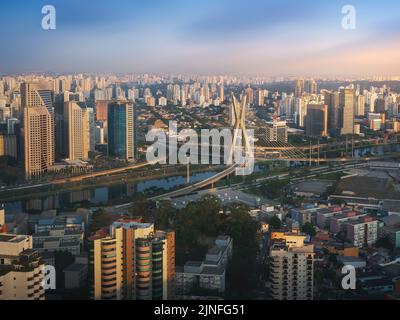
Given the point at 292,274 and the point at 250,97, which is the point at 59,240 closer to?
the point at 292,274

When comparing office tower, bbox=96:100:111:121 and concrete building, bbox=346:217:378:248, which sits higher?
office tower, bbox=96:100:111:121

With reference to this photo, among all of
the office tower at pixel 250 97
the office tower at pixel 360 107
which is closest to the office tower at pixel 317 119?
the office tower at pixel 250 97

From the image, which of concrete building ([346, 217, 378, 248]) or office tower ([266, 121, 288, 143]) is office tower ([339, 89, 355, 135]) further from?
concrete building ([346, 217, 378, 248])

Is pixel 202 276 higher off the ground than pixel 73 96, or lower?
lower

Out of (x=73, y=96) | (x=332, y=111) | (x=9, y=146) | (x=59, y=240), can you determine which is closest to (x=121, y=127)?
(x=73, y=96)

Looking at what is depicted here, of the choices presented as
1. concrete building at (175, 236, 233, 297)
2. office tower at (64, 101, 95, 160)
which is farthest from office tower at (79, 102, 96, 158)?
concrete building at (175, 236, 233, 297)
